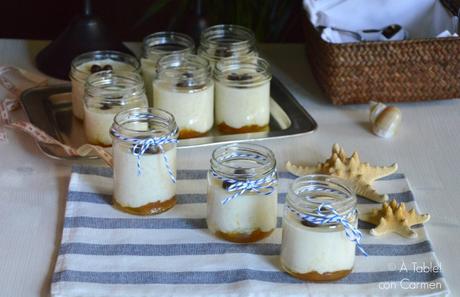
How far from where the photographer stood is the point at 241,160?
101cm

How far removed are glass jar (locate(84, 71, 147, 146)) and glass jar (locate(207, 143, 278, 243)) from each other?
0.80 feet

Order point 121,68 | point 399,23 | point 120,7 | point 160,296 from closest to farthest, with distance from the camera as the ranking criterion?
point 160,296, point 121,68, point 399,23, point 120,7

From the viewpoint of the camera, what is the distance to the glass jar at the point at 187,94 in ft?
3.94

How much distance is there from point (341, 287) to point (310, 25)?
599 millimetres

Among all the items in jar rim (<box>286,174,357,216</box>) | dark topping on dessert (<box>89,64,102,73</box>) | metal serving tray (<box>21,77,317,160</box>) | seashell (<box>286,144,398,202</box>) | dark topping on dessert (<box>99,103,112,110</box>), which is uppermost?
jar rim (<box>286,174,357,216</box>)

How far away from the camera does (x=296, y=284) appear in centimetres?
90

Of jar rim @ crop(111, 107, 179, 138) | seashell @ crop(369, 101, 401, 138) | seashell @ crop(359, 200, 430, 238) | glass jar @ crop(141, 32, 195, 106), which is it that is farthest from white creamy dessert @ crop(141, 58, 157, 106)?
seashell @ crop(359, 200, 430, 238)

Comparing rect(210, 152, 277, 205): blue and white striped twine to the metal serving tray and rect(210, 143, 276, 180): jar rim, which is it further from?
the metal serving tray

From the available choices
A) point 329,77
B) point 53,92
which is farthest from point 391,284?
point 53,92

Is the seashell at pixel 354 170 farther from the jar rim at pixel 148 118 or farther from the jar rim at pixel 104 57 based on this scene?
the jar rim at pixel 104 57

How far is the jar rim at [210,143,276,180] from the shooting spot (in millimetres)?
953

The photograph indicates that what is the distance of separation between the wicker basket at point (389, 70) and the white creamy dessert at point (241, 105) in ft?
0.41

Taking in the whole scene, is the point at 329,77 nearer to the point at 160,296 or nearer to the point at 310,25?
the point at 310,25

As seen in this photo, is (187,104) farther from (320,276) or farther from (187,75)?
(320,276)
